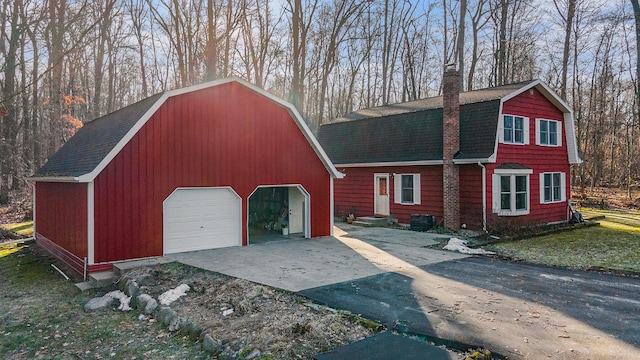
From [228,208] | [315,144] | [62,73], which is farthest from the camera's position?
[62,73]

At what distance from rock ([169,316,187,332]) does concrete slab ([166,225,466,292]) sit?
1.93 metres

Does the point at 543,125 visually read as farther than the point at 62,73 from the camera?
No

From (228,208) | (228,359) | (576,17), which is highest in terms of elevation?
(576,17)

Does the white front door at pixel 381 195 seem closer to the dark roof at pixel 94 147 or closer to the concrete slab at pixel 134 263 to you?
the dark roof at pixel 94 147

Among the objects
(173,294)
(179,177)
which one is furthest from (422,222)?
(173,294)

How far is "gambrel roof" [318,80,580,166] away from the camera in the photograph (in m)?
14.7

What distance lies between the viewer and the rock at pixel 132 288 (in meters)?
7.83

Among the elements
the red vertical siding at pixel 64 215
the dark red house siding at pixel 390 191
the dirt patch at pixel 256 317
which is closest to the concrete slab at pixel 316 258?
the dirt patch at pixel 256 317

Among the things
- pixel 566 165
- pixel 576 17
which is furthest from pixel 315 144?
pixel 576 17

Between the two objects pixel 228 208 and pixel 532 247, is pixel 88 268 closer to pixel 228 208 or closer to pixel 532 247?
pixel 228 208

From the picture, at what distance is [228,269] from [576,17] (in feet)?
91.6

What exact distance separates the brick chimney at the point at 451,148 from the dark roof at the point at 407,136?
1.42ft

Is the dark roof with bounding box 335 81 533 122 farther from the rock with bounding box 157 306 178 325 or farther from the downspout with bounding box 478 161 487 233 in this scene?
the rock with bounding box 157 306 178 325

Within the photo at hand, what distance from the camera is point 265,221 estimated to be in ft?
52.1
